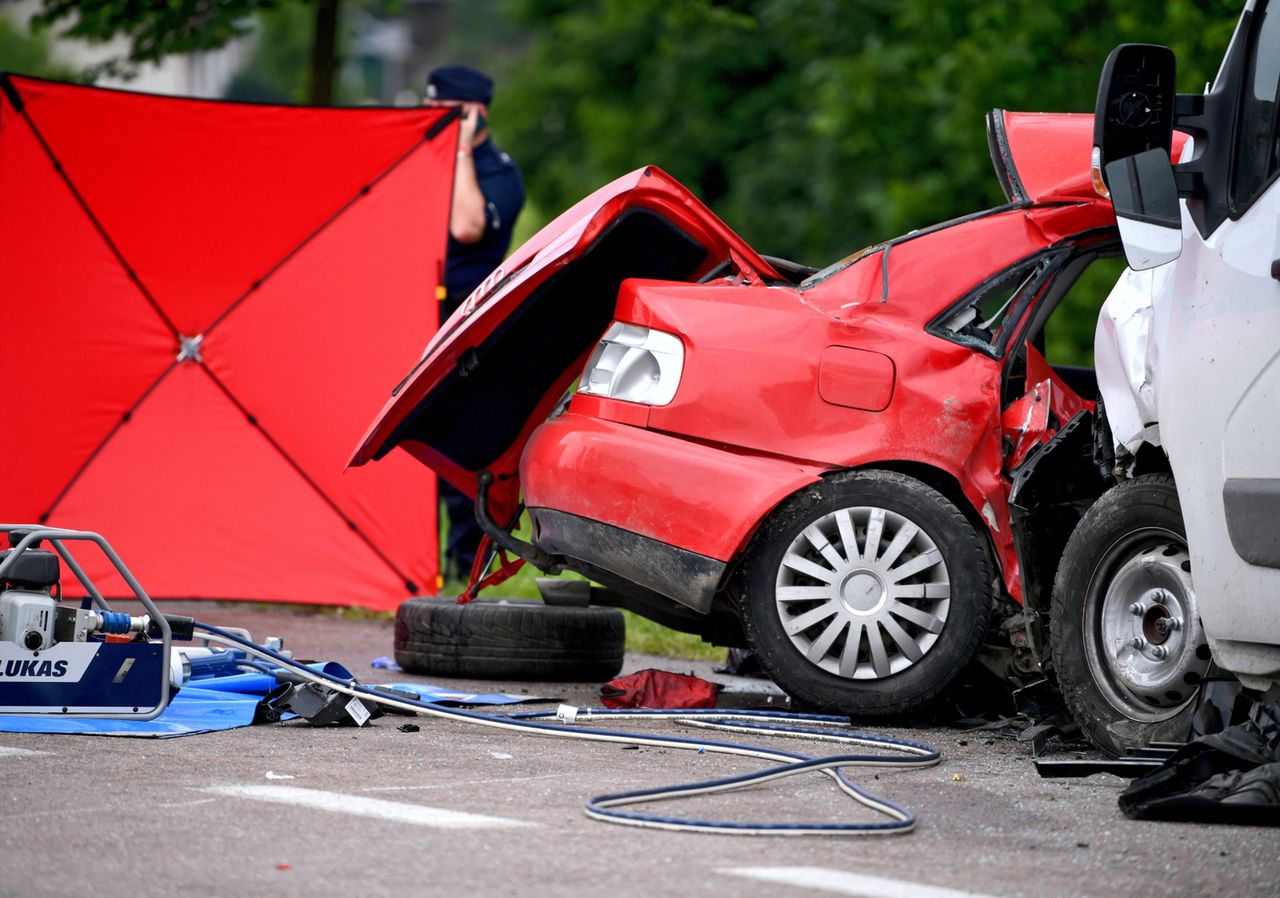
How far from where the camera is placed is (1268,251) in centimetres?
473

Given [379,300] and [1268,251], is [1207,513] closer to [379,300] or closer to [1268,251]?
[1268,251]

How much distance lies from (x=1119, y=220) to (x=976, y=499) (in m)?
1.66

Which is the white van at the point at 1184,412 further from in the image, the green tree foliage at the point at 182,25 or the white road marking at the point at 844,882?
the green tree foliage at the point at 182,25

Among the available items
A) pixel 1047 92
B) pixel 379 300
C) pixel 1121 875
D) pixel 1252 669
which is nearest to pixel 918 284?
pixel 1252 669

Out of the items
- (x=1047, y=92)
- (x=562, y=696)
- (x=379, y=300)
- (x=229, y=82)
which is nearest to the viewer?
(x=562, y=696)

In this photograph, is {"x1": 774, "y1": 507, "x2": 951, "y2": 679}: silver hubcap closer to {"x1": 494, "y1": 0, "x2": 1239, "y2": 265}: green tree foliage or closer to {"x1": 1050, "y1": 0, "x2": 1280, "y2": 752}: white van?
{"x1": 1050, "y1": 0, "x2": 1280, "y2": 752}: white van

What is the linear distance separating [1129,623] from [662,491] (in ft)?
5.28

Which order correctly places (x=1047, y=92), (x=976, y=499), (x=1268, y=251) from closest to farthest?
(x=1268, y=251) → (x=976, y=499) → (x=1047, y=92)

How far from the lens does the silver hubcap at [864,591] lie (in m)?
6.29

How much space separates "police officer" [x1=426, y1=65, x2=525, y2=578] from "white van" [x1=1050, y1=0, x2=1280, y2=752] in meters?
5.52

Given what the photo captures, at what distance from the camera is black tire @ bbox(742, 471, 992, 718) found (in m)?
6.28

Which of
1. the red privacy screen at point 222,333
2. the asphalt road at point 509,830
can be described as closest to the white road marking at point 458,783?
the asphalt road at point 509,830

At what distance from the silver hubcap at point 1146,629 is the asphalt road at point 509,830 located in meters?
0.32

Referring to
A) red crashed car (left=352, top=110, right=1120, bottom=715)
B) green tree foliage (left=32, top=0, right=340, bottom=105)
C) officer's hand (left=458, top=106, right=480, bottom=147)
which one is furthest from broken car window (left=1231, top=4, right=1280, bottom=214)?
green tree foliage (left=32, top=0, right=340, bottom=105)
